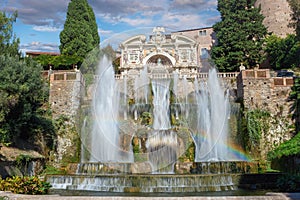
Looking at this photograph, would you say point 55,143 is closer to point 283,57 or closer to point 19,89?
point 19,89

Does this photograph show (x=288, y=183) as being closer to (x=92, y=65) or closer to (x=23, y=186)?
(x=23, y=186)

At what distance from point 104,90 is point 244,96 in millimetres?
9575

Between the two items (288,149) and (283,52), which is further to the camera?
(283,52)

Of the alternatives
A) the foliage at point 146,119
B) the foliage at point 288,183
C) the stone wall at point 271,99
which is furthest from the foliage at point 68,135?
the foliage at point 288,183

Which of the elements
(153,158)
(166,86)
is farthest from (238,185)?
(166,86)

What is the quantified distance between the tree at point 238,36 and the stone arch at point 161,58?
14.6 ft

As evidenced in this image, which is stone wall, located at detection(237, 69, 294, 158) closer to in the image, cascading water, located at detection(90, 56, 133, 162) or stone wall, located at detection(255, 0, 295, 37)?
cascading water, located at detection(90, 56, 133, 162)

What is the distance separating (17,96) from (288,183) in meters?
12.7

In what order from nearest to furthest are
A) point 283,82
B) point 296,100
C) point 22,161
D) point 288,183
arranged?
point 288,183
point 22,161
point 296,100
point 283,82

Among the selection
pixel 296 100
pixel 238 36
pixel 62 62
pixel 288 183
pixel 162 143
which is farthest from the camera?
pixel 238 36

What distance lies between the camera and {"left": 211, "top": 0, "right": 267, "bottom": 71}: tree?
106 feet

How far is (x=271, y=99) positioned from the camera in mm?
21859

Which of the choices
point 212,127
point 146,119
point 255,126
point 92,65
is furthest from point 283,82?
point 92,65

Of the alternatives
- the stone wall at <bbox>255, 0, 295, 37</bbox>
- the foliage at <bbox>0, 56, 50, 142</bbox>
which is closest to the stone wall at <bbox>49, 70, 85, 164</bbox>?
the foliage at <bbox>0, 56, 50, 142</bbox>
